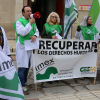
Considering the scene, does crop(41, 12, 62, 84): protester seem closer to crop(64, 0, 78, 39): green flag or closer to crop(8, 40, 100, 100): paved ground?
crop(64, 0, 78, 39): green flag

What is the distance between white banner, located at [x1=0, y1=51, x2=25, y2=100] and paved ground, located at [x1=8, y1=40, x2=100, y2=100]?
139 cm

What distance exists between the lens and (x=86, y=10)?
40.6 feet

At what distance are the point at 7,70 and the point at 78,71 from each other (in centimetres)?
243

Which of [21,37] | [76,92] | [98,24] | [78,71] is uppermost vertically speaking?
[98,24]

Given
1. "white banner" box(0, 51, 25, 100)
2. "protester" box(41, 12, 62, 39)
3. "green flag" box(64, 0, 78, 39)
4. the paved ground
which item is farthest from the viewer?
"green flag" box(64, 0, 78, 39)

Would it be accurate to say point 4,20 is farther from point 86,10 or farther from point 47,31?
point 47,31

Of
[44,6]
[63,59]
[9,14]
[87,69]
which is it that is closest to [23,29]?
[63,59]

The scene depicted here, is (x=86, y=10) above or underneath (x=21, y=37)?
above

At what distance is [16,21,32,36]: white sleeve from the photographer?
10.5ft

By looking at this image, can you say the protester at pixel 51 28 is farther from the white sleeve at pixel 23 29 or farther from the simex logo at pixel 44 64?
the white sleeve at pixel 23 29

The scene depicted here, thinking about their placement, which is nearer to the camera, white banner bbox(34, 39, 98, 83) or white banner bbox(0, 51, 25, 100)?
white banner bbox(0, 51, 25, 100)

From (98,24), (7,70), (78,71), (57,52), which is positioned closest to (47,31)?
(57,52)

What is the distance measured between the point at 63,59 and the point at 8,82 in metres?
2.08

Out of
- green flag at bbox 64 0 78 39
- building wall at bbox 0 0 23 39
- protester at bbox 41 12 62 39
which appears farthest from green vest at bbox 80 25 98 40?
building wall at bbox 0 0 23 39
